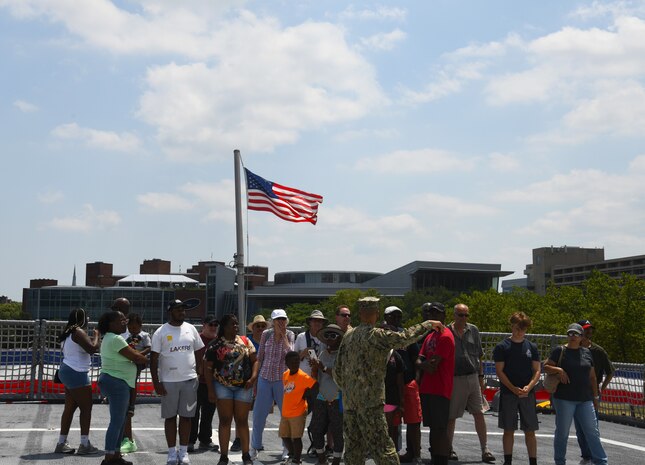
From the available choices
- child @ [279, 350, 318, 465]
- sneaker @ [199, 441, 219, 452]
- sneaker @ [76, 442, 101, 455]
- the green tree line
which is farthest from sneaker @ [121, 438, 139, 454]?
the green tree line

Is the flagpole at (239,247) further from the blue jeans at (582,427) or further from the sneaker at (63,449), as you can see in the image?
the blue jeans at (582,427)

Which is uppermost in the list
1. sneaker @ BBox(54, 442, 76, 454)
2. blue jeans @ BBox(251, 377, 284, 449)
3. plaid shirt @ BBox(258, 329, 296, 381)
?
plaid shirt @ BBox(258, 329, 296, 381)

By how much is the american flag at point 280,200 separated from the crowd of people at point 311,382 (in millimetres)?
9567

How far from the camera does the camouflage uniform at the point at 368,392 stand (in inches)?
272

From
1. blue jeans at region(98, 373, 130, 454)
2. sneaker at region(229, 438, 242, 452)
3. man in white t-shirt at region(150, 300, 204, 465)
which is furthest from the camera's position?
sneaker at region(229, 438, 242, 452)

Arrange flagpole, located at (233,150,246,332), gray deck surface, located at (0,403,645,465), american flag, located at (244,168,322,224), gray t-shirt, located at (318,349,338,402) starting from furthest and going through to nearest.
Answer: american flag, located at (244,168,322,224), flagpole, located at (233,150,246,332), gray deck surface, located at (0,403,645,465), gray t-shirt, located at (318,349,338,402)

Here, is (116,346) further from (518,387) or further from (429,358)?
(518,387)

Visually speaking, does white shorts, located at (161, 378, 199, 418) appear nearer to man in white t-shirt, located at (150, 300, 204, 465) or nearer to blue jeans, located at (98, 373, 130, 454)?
man in white t-shirt, located at (150, 300, 204, 465)

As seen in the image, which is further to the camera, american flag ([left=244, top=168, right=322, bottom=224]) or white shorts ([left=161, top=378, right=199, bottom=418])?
american flag ([left=244, top=168, right=322, bottom=224])

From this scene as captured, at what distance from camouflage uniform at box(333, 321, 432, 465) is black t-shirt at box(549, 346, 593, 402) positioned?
9.91 feet

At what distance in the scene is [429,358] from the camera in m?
8.49

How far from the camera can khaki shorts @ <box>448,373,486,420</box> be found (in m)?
9.73

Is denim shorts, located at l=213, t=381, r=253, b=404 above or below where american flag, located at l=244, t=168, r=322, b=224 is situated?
below

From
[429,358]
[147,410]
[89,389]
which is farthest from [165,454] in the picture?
[147,410]
